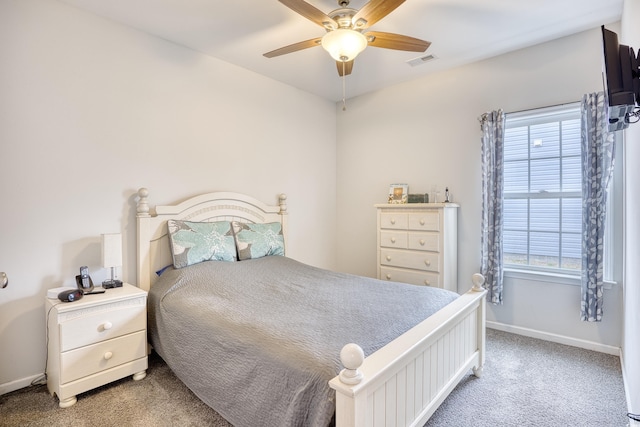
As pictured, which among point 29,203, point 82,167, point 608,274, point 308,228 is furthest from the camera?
point 308,228

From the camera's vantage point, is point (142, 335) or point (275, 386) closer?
point (275, 386)

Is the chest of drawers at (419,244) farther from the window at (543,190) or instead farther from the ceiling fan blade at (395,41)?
the ceiling fan blade at (395,41)

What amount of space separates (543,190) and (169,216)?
3.37 metres

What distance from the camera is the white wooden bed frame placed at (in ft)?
3.64

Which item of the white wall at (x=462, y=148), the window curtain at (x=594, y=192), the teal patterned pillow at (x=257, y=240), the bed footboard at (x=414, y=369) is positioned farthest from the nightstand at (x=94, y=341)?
the window curtain at (x=594, y=192)

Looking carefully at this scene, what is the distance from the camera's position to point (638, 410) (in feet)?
4.52

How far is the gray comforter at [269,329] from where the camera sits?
1.29m

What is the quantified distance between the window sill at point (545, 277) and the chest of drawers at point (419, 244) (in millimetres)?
509

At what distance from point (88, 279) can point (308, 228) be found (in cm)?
237

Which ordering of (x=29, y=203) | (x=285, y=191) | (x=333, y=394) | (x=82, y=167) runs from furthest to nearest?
(x=285, y=191), (x=82, y=167), (x=29, y=203), (x=333, y=394)

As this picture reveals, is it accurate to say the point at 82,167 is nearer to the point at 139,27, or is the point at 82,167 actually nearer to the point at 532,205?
the point at 139,27

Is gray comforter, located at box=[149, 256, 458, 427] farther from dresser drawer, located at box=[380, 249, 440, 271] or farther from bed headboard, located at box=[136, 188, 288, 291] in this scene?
dresser drawer, located at box=[380, 249, 440, 271]

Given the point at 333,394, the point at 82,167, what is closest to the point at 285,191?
the point at 82,167

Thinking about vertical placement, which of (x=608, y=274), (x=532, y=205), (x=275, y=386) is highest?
(x=532, y=205)
